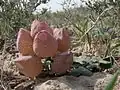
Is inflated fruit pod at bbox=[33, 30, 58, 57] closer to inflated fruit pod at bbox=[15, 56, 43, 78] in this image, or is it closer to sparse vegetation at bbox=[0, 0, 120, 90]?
inflated fruit pod at bbox=[15, 56, 43, 78]

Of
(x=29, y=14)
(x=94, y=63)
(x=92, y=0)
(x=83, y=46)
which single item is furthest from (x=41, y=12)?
(x=94, y=63)

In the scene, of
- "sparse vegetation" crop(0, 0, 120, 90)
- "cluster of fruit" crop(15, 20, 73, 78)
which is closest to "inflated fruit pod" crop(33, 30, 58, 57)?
"cluster of fruit" crop(15, 20, 73, 78)

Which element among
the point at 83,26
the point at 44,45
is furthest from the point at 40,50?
the point at 83,26

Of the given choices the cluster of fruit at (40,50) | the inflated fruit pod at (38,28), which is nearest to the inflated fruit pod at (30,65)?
the cluster of fruit at (40,50)

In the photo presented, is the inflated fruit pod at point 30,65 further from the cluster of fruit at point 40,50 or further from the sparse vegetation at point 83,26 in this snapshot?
the sparse vegetation at point 83,26

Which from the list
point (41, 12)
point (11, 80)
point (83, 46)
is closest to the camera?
point (11, 80)

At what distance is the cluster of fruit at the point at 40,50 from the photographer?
1197 mm

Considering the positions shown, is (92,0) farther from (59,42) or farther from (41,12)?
(59,42)

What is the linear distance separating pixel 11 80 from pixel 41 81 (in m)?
0.17

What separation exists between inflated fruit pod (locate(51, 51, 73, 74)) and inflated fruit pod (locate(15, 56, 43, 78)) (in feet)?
0.18

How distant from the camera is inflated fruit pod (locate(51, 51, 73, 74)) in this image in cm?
122

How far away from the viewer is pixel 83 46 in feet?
6.54

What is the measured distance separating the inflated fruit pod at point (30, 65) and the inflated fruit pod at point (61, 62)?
0.05 meters

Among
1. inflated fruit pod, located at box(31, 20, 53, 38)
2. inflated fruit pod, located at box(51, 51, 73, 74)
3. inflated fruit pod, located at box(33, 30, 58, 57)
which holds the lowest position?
inflated fruit pod, located at box(51, 51, 73, 74)
